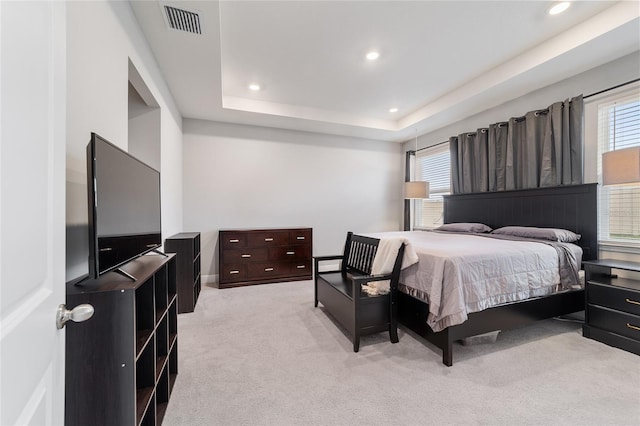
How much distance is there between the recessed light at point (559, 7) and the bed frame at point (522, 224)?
1728mm

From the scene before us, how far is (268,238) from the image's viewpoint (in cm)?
426

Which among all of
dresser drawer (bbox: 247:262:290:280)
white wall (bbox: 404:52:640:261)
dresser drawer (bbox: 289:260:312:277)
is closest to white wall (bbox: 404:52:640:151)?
white wall (bbox: 404:52:640:261)

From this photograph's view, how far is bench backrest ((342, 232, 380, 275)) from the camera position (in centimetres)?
277

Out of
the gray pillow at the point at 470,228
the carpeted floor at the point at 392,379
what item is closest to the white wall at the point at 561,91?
the gray pillow at the point at 470,228

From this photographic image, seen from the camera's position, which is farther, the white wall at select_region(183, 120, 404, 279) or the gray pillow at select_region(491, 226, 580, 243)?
the white wall at select_region(183, 120, 404, 279)

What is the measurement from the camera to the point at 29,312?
0.54 m

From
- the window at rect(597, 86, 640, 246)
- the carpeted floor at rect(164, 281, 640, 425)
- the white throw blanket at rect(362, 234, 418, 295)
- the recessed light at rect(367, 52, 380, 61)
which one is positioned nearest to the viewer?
the carpeted floor at rect(164, 281, 640, 425)

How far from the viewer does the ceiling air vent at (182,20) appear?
210 cm

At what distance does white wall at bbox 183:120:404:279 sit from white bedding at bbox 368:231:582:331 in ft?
9.34

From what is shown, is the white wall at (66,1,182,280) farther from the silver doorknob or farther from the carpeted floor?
the carpeted floor

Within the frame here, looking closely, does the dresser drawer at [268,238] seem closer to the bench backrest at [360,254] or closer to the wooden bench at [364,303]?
the bench backrest at [360,254]

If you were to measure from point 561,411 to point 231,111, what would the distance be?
4573mm

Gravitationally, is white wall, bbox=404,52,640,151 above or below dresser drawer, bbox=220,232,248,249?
above

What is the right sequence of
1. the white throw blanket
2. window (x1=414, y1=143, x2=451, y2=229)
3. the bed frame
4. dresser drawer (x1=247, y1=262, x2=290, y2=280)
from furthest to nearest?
window (x1=414, y1=143, x2=451, y2=229) < dresser drawer (x1=247, y1=262, x2=290, y2=280) < the white throw blanket < the bed frame
